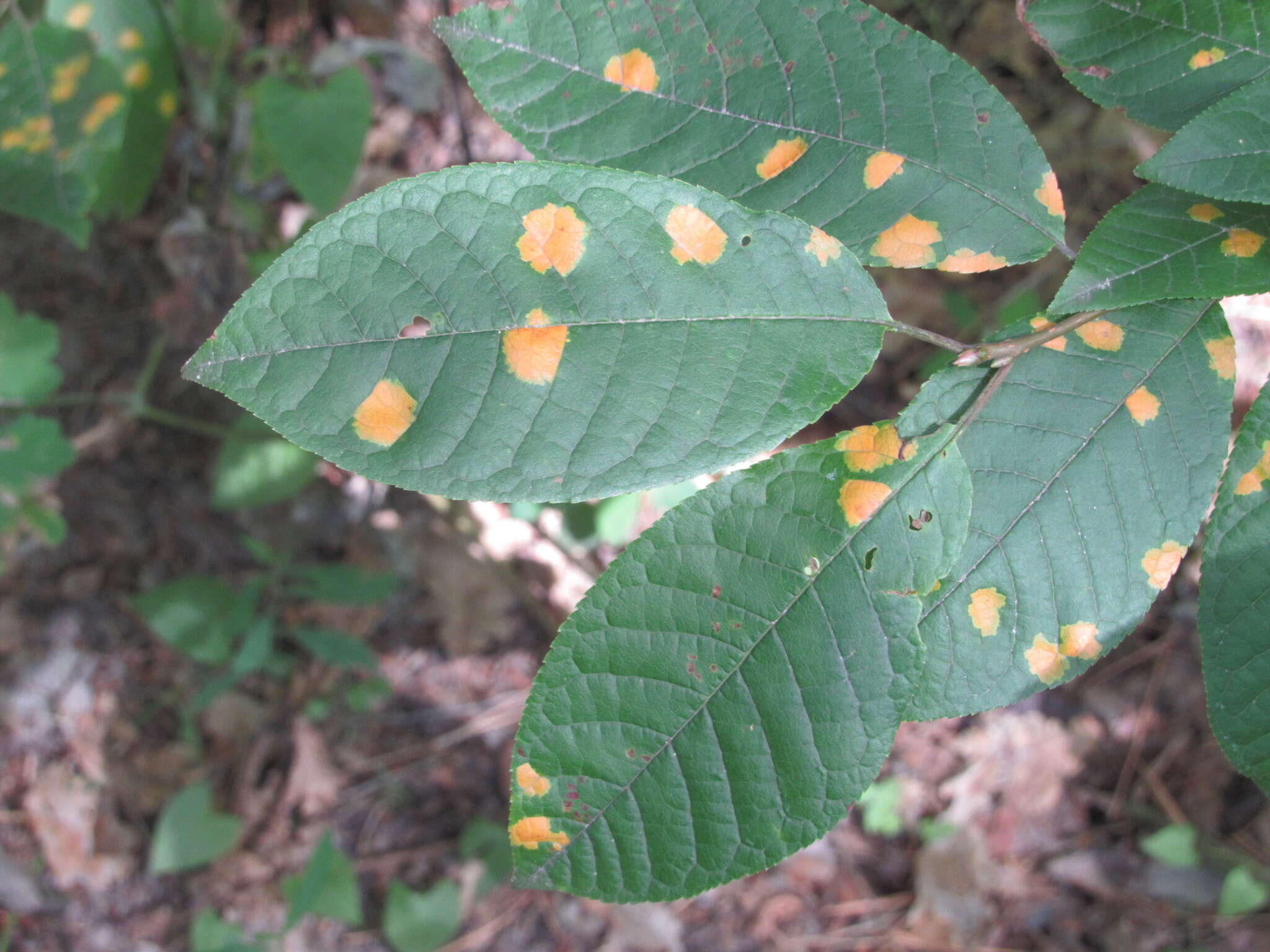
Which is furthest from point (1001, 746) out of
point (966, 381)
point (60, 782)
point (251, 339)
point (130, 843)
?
point (60, 782)

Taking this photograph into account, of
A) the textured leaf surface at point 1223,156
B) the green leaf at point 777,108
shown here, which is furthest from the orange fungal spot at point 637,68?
the textured leaf surface at point 1223,156

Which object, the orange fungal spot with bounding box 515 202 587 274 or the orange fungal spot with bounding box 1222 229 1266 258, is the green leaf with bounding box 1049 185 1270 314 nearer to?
the orange fungal spot with bounding box 1222 229 1266 258

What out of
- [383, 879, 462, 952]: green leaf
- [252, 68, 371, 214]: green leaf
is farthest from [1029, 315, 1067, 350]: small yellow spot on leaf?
[383, 879, 462, 952]: green leaf

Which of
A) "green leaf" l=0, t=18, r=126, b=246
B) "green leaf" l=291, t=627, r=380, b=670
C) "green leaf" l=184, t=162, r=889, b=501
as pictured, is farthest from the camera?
"green leaf" l=291, t=627, r=380, b=670

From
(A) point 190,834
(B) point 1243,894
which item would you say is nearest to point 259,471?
(A) point 190,834

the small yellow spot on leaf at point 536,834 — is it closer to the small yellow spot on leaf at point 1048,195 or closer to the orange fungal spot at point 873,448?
the orange fungal spot at point 873,448

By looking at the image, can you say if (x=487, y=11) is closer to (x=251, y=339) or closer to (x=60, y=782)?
Answer: (x=251, y=339)
